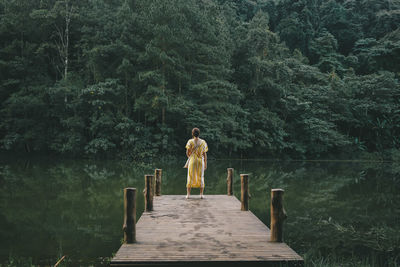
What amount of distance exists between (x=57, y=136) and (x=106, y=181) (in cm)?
1264

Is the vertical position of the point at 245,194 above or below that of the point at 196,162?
below

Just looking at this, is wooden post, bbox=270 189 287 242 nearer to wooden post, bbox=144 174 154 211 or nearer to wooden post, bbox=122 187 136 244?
wooden post, bbox=122 187 136 244

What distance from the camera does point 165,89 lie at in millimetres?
23359

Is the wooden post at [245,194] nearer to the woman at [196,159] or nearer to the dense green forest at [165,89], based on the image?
the woman at [196,159]

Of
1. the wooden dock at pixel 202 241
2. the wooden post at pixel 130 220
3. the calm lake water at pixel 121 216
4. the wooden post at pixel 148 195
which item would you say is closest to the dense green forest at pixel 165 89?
the calm lake water at pixel 121 216

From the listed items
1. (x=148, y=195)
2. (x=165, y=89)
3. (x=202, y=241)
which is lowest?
(x=202, y=241)

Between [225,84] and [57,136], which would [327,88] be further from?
[57,136]

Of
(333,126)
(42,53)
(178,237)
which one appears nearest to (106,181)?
(178,237)

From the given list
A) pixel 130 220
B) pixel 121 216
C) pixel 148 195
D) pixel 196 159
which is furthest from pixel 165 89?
pixel 130 220

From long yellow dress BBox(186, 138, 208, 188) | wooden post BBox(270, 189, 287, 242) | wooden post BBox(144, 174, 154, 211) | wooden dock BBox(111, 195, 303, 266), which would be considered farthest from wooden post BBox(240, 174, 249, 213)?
wooden post BBox(270, 189, 287, 242)

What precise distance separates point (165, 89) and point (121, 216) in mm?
15970

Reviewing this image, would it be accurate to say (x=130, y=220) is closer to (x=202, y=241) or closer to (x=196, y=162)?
(x=202, y=241)

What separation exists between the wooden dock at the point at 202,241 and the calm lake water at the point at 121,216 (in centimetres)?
92

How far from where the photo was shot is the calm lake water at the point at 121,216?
19.0 ft
